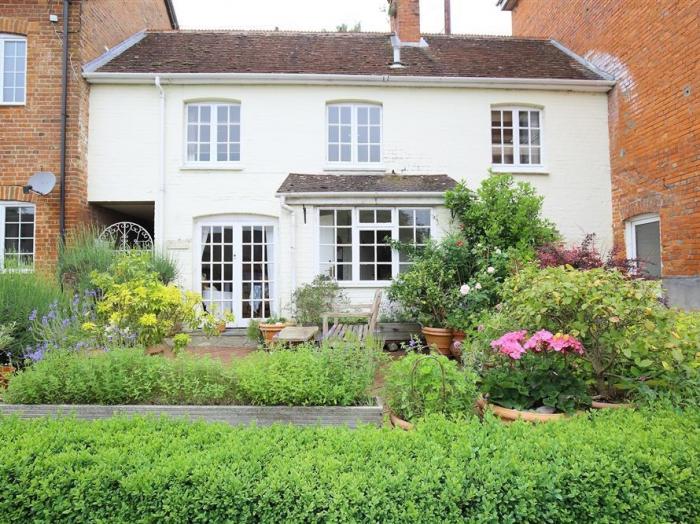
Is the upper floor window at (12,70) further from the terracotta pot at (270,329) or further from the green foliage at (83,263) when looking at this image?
the terracotta pot at (270,329)

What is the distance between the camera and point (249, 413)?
394cm

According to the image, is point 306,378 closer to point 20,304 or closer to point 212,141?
point 20,304

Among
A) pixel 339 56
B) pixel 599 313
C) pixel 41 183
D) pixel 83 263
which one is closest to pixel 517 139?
pixel 339 56

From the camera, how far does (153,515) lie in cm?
239

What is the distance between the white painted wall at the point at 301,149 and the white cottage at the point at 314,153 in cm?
3

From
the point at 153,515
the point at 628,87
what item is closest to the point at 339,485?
the point at 153,515

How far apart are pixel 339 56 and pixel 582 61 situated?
6.43 meters

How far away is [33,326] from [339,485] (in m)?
5.64

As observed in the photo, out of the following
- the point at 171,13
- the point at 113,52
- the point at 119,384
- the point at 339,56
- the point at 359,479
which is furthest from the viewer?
the point at 171,13

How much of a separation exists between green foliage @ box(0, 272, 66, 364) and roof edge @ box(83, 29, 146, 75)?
19.2 ft

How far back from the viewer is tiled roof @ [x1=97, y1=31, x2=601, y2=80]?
1101cm

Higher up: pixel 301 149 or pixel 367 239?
pixel 301 149

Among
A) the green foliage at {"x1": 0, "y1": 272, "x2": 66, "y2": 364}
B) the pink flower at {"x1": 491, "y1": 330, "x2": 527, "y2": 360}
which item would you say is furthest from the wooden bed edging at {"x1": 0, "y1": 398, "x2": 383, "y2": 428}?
the green foliage at {"x1": 0, "y1": 272, "x2": 66, "y2": 364}

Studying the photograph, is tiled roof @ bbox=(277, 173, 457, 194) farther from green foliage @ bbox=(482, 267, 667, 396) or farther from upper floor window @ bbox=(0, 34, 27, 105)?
upper floor window @ bbox=(0, 34, 27, 105)
